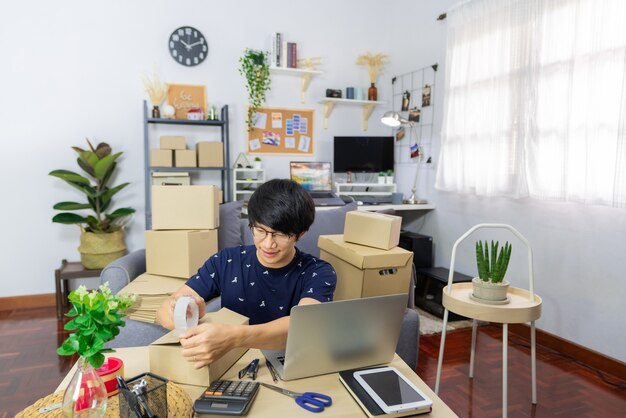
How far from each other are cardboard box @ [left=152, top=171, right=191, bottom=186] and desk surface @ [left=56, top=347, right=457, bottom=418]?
2427 mm

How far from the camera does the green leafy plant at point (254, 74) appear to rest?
3764mm

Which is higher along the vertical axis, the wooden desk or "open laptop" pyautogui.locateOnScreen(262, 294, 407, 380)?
"open laptop" pyautogui.locateOnScreen(262, 294, 407, 380)

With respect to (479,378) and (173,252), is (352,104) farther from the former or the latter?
(479,378)

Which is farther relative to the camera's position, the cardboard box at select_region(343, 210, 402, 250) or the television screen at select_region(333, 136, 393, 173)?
the television screen at select_region(333, 136, 393, 173)

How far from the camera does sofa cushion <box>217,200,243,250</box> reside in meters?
2.64

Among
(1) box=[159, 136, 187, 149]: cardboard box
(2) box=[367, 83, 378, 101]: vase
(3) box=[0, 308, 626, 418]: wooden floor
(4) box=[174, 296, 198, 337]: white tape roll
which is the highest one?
(2) box=[367, 83, 378, 101]: vase

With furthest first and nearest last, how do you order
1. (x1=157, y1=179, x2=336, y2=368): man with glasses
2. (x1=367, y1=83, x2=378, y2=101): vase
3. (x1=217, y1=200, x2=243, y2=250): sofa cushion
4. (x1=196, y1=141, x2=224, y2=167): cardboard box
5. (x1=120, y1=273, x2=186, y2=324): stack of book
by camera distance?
(x1=367, y1=83, x2=378, y2=101): vase → (x1=196, y1=141, x2=224, y2=167): cardboard box → (x1=217, y1=200, x2=243, y2=250): sofa cushion → (x1=120, y1=273, x2=186, y2=324): stack of book → (x1=157, y1=179, x2=336, y2=368): man with glasses

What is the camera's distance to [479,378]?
2.37 metres

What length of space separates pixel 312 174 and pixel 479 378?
2.32 metres

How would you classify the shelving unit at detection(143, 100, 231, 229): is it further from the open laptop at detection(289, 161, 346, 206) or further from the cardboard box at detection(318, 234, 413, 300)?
the cardboard box at detection(318, 234, 413, 300)

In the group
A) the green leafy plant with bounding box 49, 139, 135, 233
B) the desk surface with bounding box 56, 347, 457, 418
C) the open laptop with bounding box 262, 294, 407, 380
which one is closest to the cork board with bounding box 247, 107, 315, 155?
the green leafy plant with bounding box 49, 139, 135, 233

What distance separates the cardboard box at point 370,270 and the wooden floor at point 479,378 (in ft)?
2.36

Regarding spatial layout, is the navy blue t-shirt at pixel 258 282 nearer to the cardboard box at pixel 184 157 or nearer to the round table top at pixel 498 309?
the round table top at pixel 498 309

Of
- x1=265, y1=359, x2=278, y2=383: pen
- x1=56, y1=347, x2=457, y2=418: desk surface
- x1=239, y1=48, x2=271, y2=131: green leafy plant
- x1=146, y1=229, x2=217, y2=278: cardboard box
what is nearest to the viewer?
x1=56, y1=347, x2=457, y2=418: desk surface
